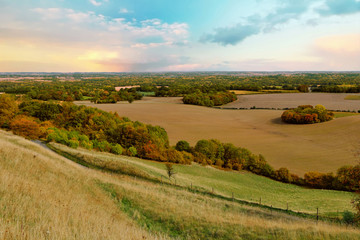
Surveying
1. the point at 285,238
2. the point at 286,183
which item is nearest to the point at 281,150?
the point at 286,183

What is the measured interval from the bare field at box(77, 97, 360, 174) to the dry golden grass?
106 feet

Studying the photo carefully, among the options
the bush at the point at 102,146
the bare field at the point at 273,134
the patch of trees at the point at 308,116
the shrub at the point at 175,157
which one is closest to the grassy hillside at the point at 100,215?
Answer: the shrub at the point at 175,157

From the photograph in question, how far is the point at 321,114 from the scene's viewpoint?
6500 centimetres

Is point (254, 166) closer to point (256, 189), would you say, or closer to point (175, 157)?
point (256, 189)

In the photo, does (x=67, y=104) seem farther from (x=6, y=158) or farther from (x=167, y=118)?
(x=6, y=158)

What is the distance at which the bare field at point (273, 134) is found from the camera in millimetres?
40062

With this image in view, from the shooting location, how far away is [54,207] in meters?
8.44

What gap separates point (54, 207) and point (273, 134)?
57.5 m

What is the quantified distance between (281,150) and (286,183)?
49.1 ft

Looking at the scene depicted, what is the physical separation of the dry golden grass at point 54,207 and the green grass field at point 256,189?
384 inches

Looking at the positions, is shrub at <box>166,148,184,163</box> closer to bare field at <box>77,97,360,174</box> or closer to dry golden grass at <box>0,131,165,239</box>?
bare field at <box>77,97,360,174</box>

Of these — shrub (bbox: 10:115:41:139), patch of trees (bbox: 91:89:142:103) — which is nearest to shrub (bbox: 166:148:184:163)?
shrub (bbox: 10:115:41:139)

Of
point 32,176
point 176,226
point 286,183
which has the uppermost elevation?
point 32,176

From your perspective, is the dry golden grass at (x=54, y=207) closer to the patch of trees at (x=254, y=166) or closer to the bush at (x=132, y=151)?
the bush at (x=132, y=151)
